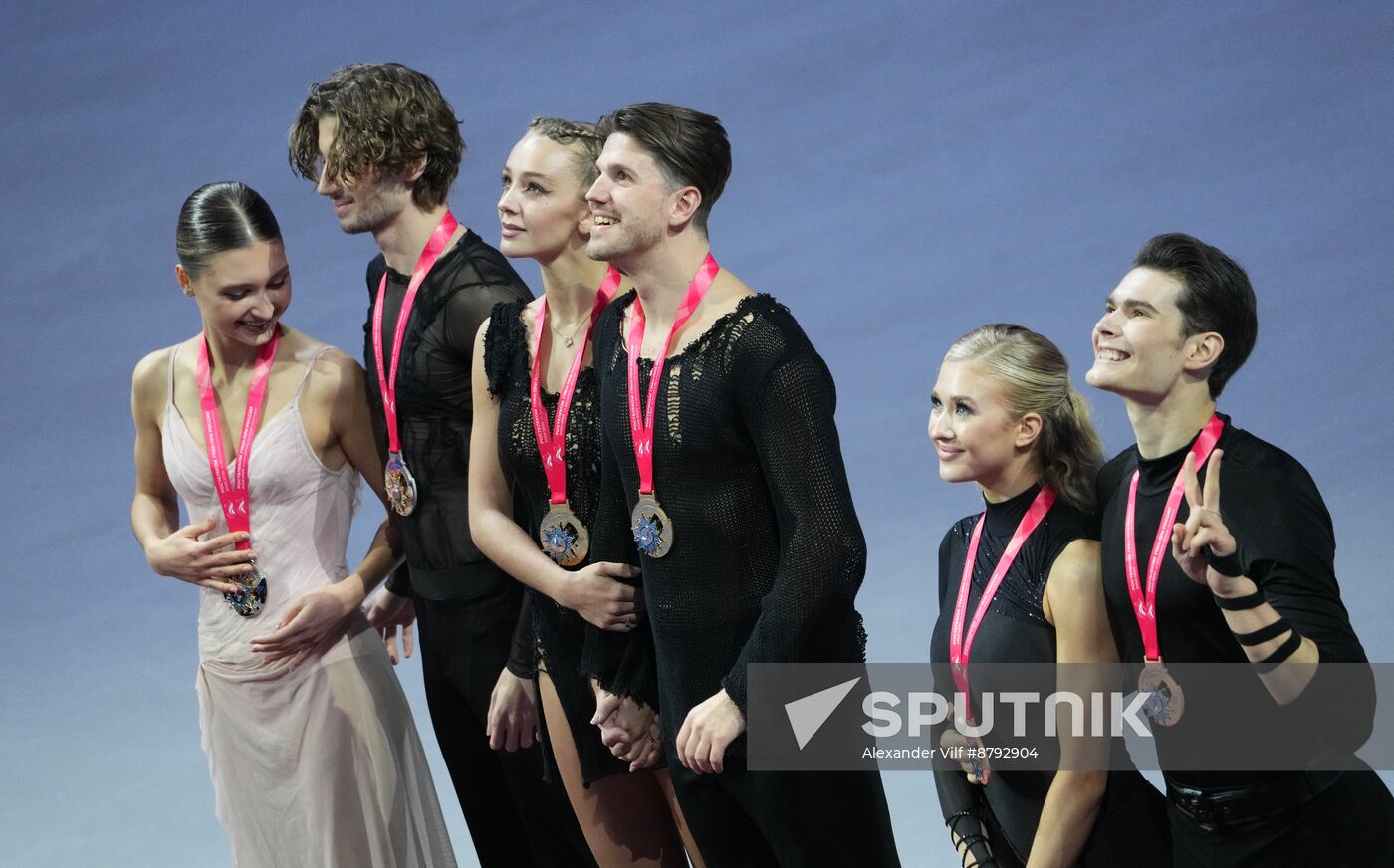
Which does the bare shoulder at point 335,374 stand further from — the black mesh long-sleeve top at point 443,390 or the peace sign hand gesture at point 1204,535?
the peace sign hand gesture at point 1204,535

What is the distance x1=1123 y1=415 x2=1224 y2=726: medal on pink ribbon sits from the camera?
280 centimetres

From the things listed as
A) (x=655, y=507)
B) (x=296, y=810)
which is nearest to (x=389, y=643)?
(x=296, y=810)

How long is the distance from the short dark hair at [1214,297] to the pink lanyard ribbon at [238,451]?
1.89m

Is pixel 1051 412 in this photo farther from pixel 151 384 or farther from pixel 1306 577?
pixel 151 384

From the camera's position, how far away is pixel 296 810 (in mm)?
3740

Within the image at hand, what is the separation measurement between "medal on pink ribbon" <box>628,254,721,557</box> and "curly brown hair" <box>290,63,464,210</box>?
1082 millimetres

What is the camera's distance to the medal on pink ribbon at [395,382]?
3566mm

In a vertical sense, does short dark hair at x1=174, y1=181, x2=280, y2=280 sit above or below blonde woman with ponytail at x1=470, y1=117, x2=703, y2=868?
above

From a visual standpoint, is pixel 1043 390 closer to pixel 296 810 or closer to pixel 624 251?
pixel 624 251

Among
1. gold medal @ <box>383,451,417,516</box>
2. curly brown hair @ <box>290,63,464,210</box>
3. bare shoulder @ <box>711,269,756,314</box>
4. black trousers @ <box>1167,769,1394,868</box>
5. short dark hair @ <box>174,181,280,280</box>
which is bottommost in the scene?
black trousers @ <box>1167,769,1394,868</box>

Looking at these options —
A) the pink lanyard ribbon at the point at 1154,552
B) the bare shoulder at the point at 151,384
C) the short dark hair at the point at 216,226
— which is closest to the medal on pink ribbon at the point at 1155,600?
the pink lanyard ribbon at the point at 1154,552

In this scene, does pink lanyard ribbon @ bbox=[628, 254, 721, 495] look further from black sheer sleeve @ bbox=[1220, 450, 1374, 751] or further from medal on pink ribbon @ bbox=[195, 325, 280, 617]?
medal on pink ribbon @ bbox=[195, 325, 280, 617]

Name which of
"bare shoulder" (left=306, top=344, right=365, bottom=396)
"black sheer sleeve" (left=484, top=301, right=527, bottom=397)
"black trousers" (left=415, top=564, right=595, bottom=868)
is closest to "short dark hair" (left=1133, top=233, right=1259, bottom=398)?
"black sheer sleeve" (left=484, top=301, right=527, bottom=397)

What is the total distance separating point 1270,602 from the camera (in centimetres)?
269
